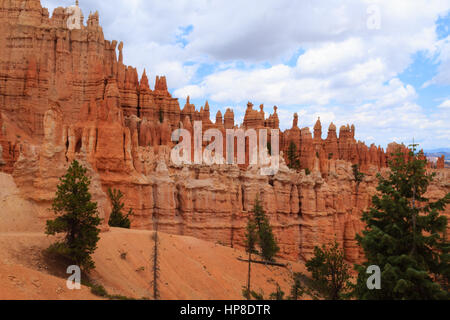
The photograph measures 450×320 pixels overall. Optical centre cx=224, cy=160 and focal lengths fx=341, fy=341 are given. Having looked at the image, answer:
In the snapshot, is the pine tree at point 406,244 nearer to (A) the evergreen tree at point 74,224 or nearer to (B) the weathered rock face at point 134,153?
(B) the weathered rock face at point 134,153

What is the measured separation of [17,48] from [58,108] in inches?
1365

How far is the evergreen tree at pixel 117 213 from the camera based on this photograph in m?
29.3

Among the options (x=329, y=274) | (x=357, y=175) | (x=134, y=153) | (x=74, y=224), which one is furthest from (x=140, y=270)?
(x=357, y=175)

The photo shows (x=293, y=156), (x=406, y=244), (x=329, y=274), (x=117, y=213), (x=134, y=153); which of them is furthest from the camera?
(x=293, y=156)

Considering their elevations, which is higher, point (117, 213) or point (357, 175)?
point (357, 175)

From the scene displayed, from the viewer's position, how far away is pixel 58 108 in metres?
23.1

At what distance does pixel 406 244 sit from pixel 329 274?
21835mm

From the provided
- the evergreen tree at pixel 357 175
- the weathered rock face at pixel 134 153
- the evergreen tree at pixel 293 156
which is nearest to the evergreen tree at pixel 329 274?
the weathered rock face at pixel 134 153

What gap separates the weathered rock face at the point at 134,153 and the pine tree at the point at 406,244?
6.31 m

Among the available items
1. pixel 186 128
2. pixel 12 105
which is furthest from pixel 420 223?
pixel 12 105

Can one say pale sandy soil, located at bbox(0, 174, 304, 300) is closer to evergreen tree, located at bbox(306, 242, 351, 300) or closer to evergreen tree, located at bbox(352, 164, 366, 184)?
evergreen tree, located at bbox(306, 242, 351, 300)

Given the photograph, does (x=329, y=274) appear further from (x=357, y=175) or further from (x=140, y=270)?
(x=357, y=175)

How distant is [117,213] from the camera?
30.0 meters

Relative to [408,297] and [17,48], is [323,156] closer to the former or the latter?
[408,297]
